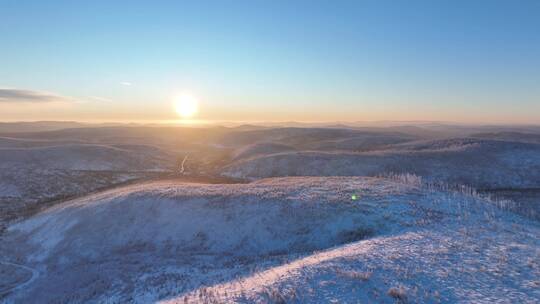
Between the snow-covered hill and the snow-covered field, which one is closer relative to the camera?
the snow-covered field

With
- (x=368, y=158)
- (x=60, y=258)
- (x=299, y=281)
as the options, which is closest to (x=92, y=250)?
(x=60, y=258)

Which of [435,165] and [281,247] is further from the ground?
[435,165]

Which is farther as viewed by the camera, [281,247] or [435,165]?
[435,165]

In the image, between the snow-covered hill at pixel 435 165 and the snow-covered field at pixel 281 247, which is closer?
the snow-covered field at pixel 281 247

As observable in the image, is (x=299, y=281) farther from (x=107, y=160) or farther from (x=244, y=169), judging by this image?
(x=107, y=160)
